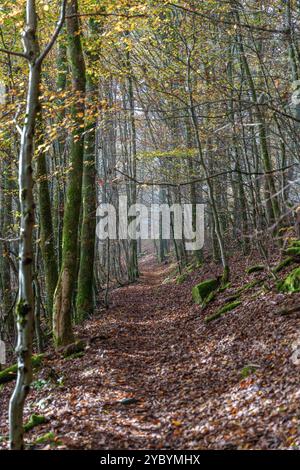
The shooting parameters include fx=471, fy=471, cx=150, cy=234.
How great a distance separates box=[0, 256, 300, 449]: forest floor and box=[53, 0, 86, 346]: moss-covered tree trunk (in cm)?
76

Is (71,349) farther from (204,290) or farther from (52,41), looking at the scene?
(52,41)

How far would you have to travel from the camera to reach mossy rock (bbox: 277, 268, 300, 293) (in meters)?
9.77

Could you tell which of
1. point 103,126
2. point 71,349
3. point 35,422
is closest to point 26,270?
point 35,422

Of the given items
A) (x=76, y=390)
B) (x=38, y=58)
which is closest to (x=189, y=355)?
(x=76, y=390)

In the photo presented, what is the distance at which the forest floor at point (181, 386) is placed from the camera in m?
5.63

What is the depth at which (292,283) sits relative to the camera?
991cm

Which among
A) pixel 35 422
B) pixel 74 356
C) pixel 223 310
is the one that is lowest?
pixel 35 422

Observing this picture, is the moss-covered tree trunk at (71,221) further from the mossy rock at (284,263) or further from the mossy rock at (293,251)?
the mossy rock at (293,251)

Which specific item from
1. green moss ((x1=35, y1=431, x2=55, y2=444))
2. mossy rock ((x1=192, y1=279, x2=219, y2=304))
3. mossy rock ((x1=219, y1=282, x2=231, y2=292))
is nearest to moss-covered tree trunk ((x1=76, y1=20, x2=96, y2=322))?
mossy rock ((x1=192, y1=279, x2=219, y2=304))

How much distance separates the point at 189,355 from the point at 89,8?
857 centimetres

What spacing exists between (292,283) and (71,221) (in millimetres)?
5170

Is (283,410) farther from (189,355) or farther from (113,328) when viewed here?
(113,328)

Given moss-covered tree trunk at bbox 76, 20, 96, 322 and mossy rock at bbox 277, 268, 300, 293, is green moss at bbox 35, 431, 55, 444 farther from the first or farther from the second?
moss-covered tree trunk at bbox 76, 20, 96, 322

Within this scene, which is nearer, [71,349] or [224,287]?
[71,349]
